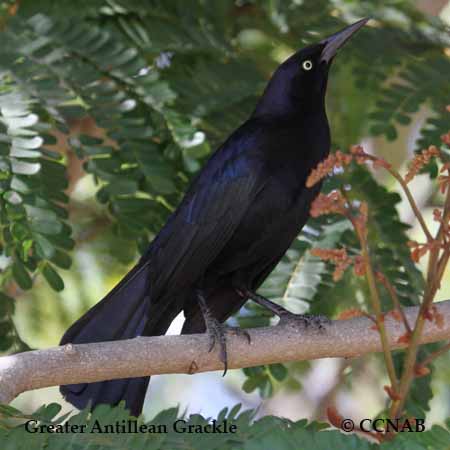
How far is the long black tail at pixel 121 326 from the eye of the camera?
418cm

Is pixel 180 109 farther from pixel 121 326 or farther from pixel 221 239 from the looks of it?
pixel 121 326

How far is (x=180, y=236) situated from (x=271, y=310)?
54 centimetres

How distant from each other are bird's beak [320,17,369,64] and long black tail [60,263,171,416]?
1.43m

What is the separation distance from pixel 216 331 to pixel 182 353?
Result: 0.53m

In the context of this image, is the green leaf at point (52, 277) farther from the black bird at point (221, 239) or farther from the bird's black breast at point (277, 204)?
the bird's black breast at point (277, 204)

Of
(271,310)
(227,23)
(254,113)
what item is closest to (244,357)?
(271,310)

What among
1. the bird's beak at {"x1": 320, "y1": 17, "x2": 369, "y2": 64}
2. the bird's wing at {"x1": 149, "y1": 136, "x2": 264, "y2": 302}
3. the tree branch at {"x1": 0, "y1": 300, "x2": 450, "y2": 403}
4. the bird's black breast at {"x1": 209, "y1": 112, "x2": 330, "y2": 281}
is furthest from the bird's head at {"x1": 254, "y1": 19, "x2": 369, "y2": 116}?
the tree branch at {"x1": 0, "y1": 300, "x2": 450, "y2": 403}

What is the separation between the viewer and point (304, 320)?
4035 millimetres

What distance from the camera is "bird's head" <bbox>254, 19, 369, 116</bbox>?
4883mm

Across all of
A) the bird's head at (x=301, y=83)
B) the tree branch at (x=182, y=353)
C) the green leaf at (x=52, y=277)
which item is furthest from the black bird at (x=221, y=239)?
the tree branch at (x=182, y=353)

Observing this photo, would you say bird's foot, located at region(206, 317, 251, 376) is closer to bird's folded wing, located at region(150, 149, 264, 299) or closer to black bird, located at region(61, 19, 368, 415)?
black bird, located at region(61, 19, 368, 415)

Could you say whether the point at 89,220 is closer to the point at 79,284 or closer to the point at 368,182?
the point at 79,284

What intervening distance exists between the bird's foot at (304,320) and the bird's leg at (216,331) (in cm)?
27

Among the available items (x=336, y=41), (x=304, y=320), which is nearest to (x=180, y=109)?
(x=336, y=41)
